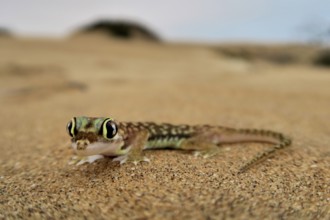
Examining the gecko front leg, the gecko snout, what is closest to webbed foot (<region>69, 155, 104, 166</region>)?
the gecko front leg

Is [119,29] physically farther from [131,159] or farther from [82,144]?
[82,144]

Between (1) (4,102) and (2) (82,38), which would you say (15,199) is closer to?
(1) (4,102)

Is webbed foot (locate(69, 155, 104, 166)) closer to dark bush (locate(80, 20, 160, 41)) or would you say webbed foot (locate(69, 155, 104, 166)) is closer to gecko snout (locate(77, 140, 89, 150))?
gecko snout (locate(77, 140, 89, 150))

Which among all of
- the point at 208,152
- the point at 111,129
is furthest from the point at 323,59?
the point at 111,129

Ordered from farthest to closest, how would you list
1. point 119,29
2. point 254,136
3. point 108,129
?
point 119,29 < point 254,136 < point 108,129

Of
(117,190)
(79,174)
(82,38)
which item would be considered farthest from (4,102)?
(82,38)

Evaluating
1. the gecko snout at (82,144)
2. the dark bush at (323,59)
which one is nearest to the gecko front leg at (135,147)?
the gecko snout at (82,144)

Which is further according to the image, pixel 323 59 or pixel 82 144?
pixel 323 59
